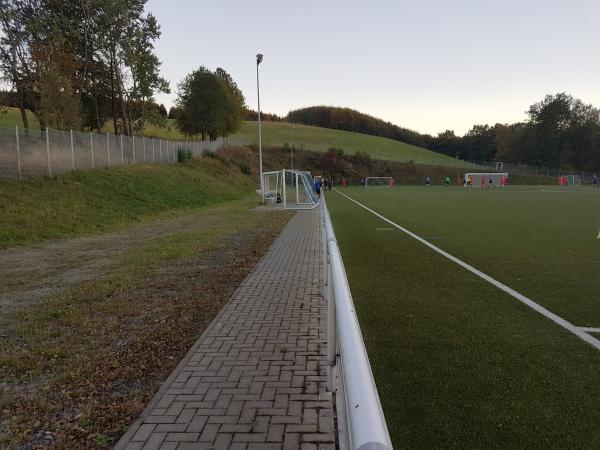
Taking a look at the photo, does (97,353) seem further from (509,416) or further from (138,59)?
(138,59)

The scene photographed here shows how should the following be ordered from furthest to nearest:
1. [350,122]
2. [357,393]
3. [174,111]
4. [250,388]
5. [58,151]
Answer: [350,122] → [174,111] → [58,151] → [250,388] → [357,393]

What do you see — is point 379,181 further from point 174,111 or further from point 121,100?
point 121,100

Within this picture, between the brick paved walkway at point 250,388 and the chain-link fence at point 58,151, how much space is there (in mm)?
15549

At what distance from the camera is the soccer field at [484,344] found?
3.09 meters

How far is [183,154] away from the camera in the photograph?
40.5 m

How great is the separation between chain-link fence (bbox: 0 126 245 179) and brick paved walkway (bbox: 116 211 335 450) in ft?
51.0

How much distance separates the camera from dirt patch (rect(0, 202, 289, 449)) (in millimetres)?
3348

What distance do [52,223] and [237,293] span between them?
10791mm

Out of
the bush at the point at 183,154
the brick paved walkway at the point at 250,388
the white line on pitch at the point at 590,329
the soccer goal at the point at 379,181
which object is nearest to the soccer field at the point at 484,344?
the white line on pitch at the point at 590,329

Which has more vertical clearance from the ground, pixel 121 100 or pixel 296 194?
pixel 121 100

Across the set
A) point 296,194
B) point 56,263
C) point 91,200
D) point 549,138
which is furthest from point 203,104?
point 549,138

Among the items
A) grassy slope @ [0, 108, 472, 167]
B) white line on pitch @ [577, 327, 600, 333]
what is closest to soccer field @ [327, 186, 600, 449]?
white line on pitch @ [577, 327, 600, 333]

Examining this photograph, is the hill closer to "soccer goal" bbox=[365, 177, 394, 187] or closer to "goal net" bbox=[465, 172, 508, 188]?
"goal net" bbox=[465, 172, 508, 188]

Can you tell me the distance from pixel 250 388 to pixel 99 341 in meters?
2.18
